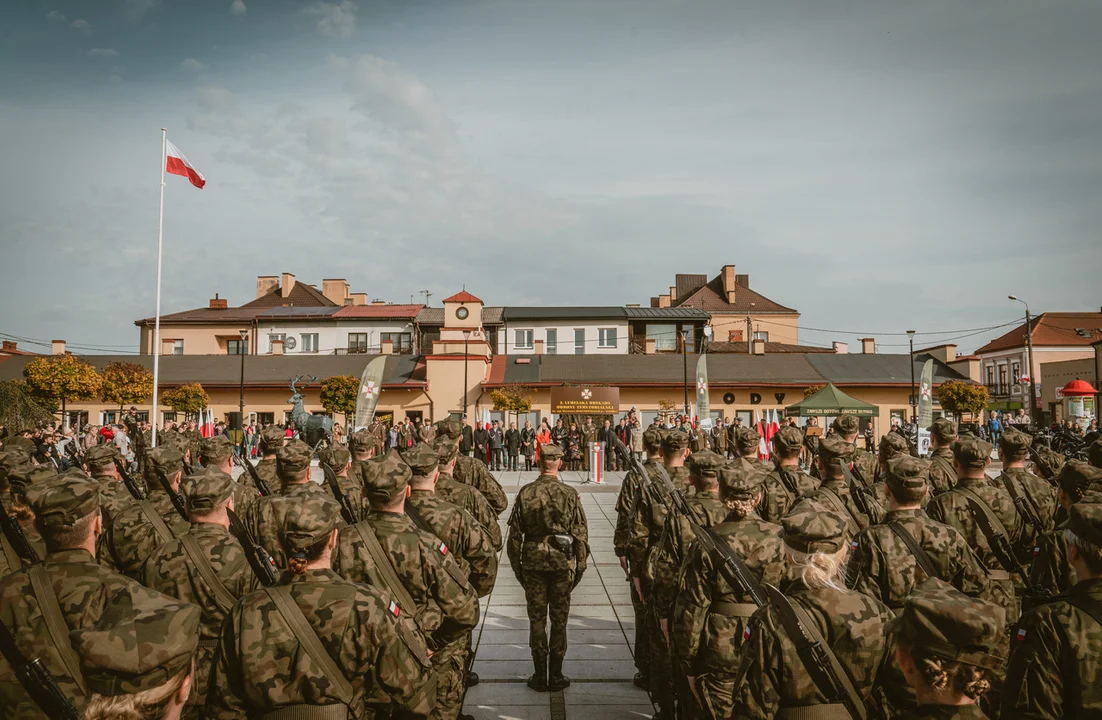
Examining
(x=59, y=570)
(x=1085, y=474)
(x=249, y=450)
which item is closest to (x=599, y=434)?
(x=249, y=450)

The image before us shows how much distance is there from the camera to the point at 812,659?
301 centimetres

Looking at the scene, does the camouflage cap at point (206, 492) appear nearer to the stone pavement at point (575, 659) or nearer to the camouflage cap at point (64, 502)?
the camouflage cap at point (64, 502)

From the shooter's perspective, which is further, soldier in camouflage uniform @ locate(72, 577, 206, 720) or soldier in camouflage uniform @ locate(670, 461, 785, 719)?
soldier in camouflage uniform @ locate(670, 461, 785, 719)

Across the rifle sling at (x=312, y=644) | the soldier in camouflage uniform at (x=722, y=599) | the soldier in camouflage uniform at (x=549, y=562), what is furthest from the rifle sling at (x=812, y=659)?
the soldier in camouflage uniform at (x=549, y=562)

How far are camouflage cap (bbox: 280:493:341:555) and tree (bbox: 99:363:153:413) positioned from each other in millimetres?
36195

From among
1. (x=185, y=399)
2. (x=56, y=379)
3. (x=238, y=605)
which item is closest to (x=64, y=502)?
(x=238, y=605)

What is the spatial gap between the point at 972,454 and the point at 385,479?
4.79 metres

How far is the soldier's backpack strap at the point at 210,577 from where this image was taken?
14.0 feet

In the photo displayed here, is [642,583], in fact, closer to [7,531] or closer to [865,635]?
[865,635]

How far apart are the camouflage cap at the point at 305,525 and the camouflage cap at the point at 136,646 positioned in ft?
2.51

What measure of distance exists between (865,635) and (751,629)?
0.47 m

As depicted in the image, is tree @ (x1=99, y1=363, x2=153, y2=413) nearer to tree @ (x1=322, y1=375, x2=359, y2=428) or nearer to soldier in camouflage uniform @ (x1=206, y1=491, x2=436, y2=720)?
tree @ (x1=322, y1=375, x2=359, y2=428)

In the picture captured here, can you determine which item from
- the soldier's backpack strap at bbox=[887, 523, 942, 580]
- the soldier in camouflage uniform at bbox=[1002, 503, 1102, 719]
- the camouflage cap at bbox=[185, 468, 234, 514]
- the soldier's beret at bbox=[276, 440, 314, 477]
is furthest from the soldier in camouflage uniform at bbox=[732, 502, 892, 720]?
the soldier's beret at bbox=[276, 440, 314, 477]

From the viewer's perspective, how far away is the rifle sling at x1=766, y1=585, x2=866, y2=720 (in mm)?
2988
